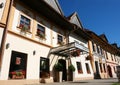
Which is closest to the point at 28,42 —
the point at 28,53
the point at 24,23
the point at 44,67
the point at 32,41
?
the point at 32,41

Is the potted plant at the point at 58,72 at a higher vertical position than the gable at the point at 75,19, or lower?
lower

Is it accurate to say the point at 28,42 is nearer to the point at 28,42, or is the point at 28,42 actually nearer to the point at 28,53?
the point at 28,42

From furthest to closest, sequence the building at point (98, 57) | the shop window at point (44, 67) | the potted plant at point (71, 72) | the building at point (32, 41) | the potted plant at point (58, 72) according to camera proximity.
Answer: the building at point (98, 57), the potted plant at point (71, 72), the potted plant at point (58, 72), the shop window at point (44, 67), the building at point (32, 41)

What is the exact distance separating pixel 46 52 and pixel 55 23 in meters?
3.92

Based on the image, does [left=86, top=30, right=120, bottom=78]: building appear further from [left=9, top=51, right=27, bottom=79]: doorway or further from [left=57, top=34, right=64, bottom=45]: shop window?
[left=9, top=51, right=27, bottom=79]: doorway

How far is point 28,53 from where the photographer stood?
33.1 ft

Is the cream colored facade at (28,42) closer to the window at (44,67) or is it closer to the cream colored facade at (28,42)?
the cream colored facade at (28,42)

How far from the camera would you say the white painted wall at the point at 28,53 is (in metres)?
8.18

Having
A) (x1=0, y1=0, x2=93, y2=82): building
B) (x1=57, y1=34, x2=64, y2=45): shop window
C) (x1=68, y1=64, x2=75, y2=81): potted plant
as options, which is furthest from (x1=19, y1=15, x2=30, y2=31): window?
(x1=68, y1=64, x2=75, y2=81): potted plant

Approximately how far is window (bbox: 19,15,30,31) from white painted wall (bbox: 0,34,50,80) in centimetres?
101

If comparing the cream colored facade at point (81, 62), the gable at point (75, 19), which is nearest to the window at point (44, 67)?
the cream colored facade at point (81, 62)

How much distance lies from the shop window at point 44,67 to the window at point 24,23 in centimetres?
282

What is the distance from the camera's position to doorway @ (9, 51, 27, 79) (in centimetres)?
869

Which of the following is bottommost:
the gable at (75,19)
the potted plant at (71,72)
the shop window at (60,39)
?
the potted plant at (71,72)
